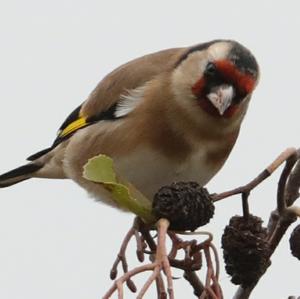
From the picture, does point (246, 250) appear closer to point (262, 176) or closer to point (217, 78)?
point (262, 176)

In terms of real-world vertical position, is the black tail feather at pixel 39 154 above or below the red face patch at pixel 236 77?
below

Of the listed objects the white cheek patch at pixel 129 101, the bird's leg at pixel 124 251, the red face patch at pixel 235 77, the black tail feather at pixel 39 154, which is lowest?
the black tail feather at pixel 39 154

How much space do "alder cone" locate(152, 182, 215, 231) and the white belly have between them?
3.78ft

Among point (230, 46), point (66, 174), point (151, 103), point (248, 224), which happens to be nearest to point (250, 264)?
point (248, 224)

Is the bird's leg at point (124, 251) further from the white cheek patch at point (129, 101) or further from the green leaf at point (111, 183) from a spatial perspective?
the white cheek patch at point (129, 101)

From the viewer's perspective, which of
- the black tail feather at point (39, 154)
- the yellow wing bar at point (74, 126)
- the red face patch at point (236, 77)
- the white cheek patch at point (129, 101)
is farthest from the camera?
the black tail feather at point (39, 154)

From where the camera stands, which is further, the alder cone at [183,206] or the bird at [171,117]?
the bird at [171,117]

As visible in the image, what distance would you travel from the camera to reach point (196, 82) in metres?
2.70

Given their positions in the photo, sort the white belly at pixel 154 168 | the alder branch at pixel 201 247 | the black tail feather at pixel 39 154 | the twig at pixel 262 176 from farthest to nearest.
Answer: the black tail feather at pixel 39 154
the white belly at pixel 154 168
the twig at pixel 262 176
the alder branch at pixel 201 247

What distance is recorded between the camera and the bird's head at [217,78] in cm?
244

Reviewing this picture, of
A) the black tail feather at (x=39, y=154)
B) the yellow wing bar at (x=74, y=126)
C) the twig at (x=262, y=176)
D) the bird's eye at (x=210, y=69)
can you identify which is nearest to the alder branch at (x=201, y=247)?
the twig at (x=262, y=176)

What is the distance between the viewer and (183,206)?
1465mm

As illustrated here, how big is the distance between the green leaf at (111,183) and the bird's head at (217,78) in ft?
3.14

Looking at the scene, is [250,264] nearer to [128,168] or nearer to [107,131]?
[128,168]
